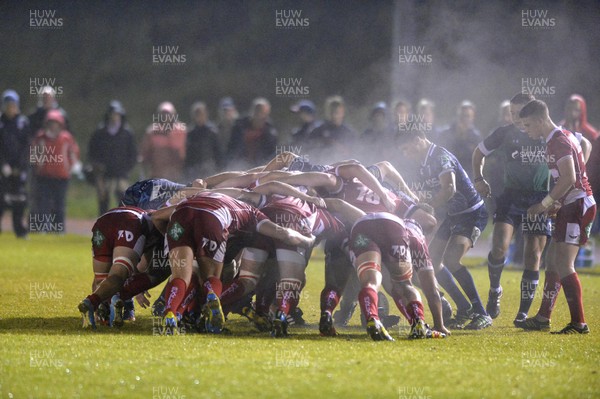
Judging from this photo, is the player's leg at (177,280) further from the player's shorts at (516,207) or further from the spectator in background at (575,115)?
the spectator in background at (575,115)

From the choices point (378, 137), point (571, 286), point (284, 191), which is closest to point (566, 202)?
point (571, 286)

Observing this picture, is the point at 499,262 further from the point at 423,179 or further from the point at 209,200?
the point at 209,200

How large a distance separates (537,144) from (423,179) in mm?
1223

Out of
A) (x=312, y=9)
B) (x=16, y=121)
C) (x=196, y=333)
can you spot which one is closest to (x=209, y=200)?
(x=196, y=333)

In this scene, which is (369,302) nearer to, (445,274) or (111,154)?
(445,274)

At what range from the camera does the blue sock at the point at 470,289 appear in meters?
9.30

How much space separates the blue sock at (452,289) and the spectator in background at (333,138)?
5.77 m

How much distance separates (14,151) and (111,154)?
72.6 inches

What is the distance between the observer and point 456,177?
387 inches

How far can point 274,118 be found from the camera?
2872 centimetres

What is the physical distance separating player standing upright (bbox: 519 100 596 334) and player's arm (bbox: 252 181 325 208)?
1974 millimetres

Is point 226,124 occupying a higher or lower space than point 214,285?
higher

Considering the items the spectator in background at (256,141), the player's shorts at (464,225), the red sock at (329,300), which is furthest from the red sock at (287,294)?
the spectator in background at (256,141)

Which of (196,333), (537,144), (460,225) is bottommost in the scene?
(196,333)
